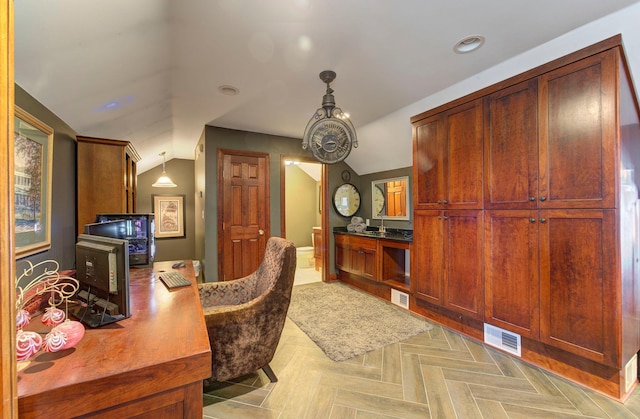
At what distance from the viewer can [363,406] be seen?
174cm

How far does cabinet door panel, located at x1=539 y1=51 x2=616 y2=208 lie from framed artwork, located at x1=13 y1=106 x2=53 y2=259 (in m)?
3.46

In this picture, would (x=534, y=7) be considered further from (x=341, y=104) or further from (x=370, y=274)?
(x=370, y=274)

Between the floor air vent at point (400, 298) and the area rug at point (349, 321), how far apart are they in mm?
79

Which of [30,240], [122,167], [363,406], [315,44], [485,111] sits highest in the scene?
[315,44]

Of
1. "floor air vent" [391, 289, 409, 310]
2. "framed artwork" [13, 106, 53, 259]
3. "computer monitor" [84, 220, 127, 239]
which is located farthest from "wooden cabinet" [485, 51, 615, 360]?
"framed artwork" [13, 106, 53, 259]

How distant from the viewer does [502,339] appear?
2.34 metres

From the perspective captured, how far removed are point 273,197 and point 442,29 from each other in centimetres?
308

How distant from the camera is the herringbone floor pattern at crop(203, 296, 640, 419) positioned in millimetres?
1686

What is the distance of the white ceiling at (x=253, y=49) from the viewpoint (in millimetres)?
1552

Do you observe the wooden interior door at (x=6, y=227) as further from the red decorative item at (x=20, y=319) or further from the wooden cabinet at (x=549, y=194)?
the wooden cabinet at (x=549, y=194)

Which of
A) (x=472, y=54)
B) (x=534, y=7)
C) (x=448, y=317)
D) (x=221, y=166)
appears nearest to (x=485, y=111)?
(x=472, y=54)

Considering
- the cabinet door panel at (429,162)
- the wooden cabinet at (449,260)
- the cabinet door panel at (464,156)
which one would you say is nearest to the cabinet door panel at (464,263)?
the wooden cabinet at (449,260)

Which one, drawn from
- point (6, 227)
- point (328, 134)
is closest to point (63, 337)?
point (6, 227)

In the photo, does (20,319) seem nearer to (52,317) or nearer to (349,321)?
(52,317)
